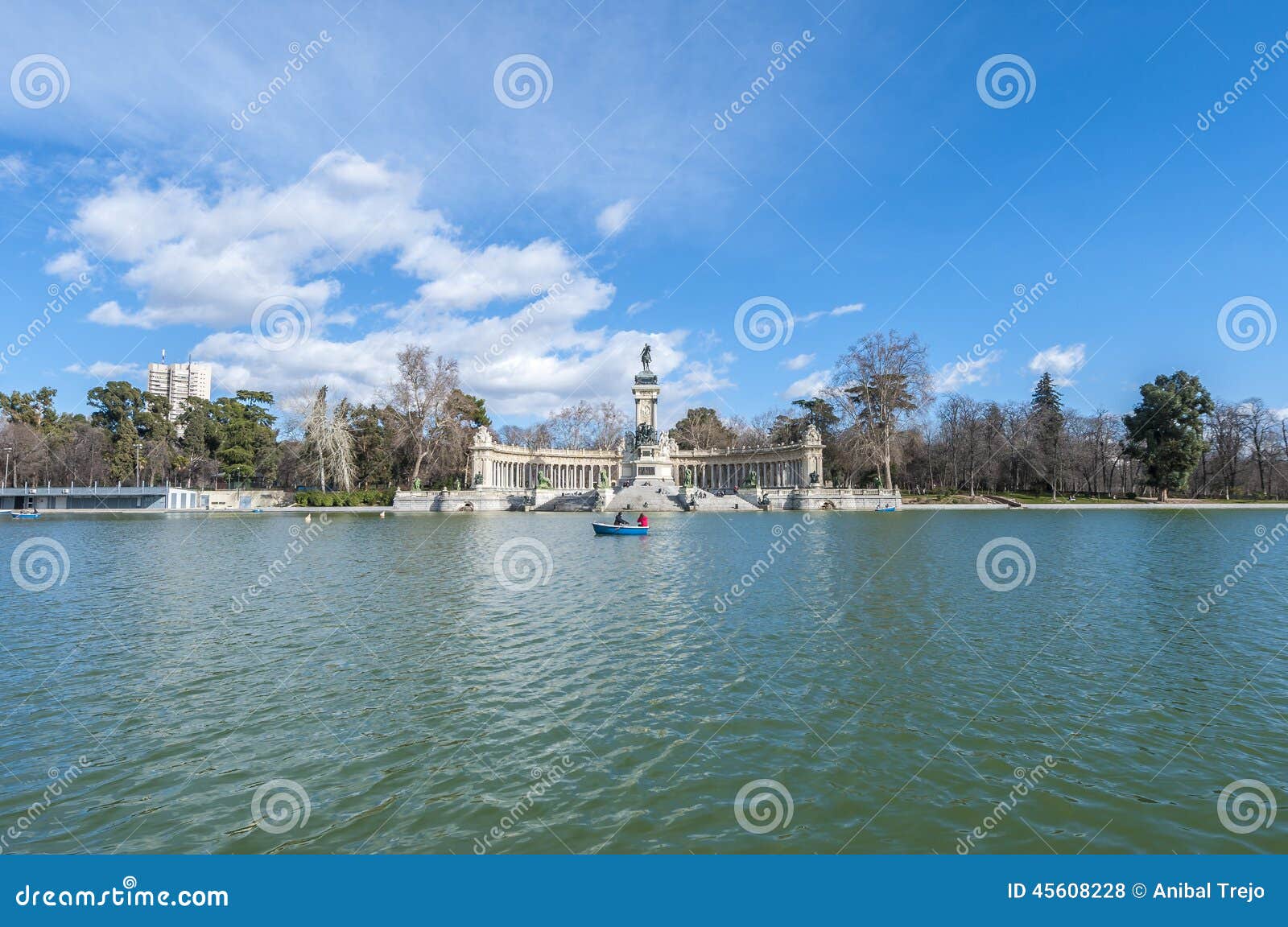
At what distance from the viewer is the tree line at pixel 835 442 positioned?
68750mm

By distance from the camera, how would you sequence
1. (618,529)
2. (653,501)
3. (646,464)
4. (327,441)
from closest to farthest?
(618,529), (653,501), (327,441), (646,464)

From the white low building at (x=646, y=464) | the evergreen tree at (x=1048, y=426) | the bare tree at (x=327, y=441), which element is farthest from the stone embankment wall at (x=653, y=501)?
the evergreen tree at (x=1048, y=426)

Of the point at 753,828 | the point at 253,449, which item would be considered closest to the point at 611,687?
the point at 753,828

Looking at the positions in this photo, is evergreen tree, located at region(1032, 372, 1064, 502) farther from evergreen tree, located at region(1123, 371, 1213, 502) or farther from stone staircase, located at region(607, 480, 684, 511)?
stone staircase, located at region(607, 480, 684, 511)

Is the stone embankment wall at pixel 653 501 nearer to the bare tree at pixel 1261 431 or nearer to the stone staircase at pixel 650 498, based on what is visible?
the stone staircase at pixel 650 498

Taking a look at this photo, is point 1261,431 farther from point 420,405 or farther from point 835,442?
point 420,405

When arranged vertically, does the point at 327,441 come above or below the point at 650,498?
above

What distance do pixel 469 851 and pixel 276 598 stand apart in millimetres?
13345

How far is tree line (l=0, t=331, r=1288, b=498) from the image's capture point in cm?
6875

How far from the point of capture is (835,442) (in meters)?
79.0

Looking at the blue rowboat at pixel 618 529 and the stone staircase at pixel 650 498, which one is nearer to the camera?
the blue rowboat at pixel 618 529

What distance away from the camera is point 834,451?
82375 mm

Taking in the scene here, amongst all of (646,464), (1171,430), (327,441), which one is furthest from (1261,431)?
(327,441)

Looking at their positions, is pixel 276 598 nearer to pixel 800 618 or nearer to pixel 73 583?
pixel 73 583
